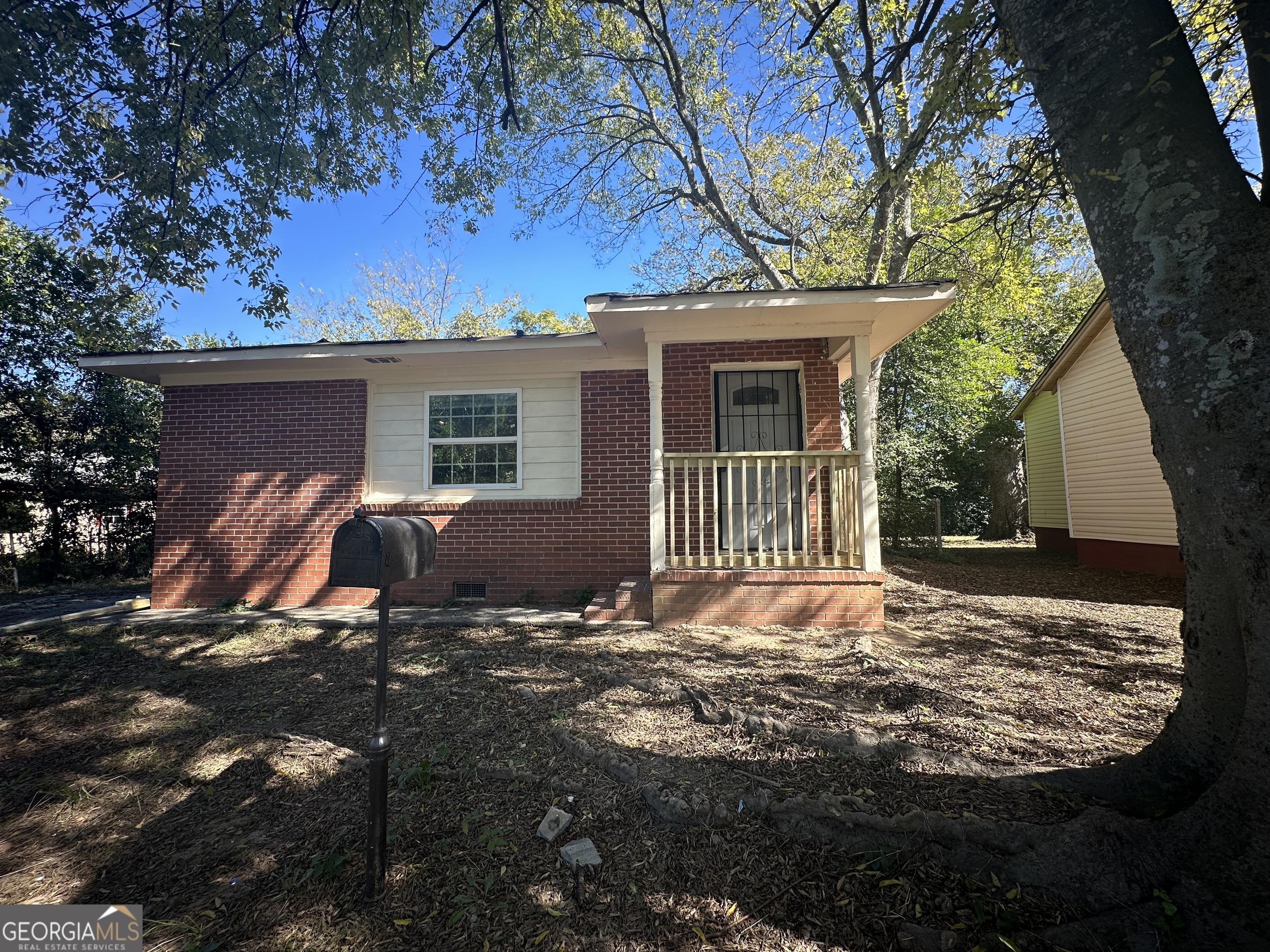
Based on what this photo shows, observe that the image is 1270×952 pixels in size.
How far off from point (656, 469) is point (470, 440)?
2776 millimetres

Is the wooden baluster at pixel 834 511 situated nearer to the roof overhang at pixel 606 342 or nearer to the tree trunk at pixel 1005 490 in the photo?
the roof overhang at pixel 606 342

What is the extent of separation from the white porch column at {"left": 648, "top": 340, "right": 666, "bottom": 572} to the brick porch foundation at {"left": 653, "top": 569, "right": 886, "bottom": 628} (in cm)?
25

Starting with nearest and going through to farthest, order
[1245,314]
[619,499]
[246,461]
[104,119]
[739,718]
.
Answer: [1245,314] → [739,718] → [104,119] → [619,499] → [246,461]

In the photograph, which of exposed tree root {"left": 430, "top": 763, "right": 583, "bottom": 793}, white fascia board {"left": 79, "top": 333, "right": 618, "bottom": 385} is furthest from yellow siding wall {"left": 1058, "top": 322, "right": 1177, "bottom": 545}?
exposed tree root {"left": 430, "top": 763, "right": 583, "bottom": 793}

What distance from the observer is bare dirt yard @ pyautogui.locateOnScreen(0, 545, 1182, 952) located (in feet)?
5.90

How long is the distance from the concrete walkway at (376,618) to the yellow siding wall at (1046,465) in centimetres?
1141

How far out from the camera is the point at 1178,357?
1.73 m

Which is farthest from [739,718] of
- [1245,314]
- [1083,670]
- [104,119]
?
[104,119]

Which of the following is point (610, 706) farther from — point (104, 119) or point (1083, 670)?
point (104, 119)

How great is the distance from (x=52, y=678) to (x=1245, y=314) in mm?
7264

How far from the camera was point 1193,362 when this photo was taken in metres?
1.70

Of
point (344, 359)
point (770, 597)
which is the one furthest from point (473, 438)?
point (770, 597)

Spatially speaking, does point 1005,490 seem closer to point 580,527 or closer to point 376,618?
point 580,527

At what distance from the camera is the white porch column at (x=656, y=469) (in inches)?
219
